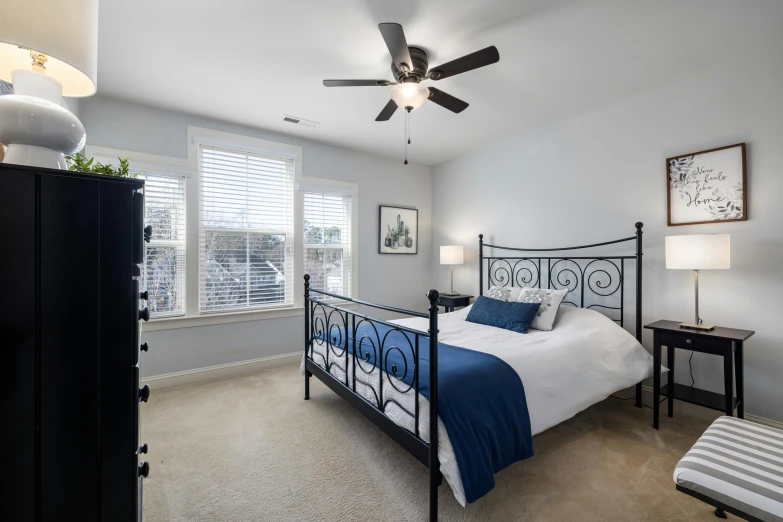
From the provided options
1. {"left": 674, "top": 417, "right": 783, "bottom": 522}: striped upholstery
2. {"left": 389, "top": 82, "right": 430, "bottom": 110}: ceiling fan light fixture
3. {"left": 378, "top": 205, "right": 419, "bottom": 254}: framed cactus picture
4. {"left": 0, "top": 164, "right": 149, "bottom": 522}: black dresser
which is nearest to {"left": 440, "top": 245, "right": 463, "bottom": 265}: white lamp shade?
{"left": 378, "top": 205, "right": 419, "bottom": 254}: framed cactus picture

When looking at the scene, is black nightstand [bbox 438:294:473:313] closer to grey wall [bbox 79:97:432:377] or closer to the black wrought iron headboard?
the black wrought iron headboard

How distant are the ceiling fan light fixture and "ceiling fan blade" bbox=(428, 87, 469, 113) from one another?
0.07 meters

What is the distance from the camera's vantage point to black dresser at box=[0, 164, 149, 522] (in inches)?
29.8

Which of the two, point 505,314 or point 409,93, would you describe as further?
point 505,314

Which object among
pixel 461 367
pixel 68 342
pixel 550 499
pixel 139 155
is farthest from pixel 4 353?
pixel 139 155

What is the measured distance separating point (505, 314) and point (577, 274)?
1.05 metres

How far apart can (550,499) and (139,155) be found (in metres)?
4.04

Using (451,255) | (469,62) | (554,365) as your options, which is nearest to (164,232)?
(469,62)

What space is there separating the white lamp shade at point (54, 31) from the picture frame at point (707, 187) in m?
3.59

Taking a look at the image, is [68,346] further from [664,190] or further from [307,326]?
[664,190]

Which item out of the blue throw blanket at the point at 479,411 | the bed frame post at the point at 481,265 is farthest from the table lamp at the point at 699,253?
the bed frame post at the point at 481,265

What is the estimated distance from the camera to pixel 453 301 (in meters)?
4.20

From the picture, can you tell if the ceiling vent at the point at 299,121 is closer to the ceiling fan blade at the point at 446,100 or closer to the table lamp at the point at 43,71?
the ceiling fan blade at the point at 446,100

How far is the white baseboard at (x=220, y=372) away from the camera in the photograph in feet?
10.1
